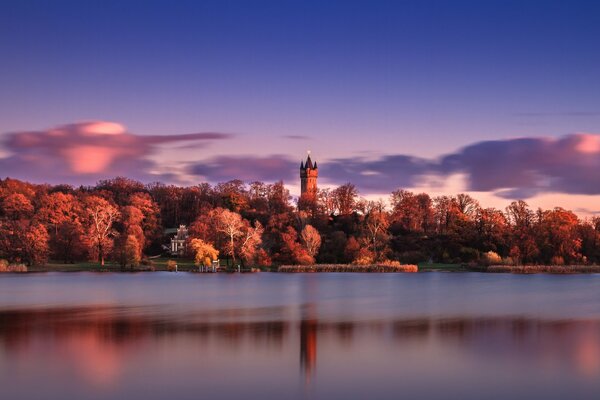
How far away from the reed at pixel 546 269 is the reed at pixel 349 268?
28.9 feet

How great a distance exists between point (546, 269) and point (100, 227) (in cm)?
4942

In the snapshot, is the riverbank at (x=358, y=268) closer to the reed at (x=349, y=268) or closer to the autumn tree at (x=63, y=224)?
the reed at (x=349, y=268)

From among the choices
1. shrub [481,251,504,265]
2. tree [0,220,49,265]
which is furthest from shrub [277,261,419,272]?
tree [0,220,49,265]

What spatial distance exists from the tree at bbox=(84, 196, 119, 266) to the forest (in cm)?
11

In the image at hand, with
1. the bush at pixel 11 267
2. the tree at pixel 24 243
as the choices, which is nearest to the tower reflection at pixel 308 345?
the bush at pixel 11 267

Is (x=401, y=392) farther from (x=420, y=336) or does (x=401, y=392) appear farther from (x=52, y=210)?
(x=52, y=210)

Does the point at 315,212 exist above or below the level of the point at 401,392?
above

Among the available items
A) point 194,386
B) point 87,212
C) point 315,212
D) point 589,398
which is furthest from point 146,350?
point 315,212

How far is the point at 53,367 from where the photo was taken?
1634 cm

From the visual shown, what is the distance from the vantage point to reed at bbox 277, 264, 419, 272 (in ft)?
224

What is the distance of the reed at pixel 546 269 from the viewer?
65.8 meters

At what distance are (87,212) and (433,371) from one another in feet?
220

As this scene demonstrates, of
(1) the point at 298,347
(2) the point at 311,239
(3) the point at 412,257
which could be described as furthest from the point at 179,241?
(1) the point at 298,347

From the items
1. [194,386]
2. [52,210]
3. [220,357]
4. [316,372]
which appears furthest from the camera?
[52,210]
